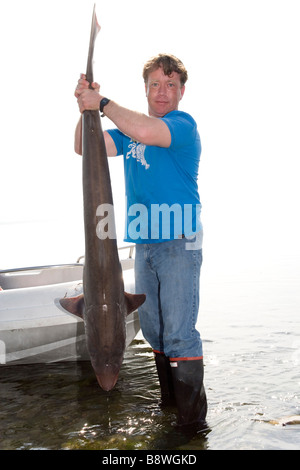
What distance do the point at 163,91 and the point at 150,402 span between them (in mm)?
3096

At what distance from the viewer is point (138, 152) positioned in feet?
13.3

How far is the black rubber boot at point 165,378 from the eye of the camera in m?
4.48

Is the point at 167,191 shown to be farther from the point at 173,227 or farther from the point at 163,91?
the point at 163,91

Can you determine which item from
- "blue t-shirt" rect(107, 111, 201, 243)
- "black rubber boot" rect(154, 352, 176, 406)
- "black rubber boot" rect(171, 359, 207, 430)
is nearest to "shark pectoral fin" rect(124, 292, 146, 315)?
"blue t-shirt" rect(107, 111, 201, 243)

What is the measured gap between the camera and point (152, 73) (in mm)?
3947

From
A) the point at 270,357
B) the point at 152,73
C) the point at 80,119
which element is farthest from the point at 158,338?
the point at 270,357

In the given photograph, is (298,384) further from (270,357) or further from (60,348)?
(60,348)

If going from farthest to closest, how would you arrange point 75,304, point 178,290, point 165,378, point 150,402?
point 150,402 → point 165,378 → point 178,290 → point 75,304

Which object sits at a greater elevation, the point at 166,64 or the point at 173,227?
the point at 166,64

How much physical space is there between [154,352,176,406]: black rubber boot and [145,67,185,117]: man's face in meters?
2.20

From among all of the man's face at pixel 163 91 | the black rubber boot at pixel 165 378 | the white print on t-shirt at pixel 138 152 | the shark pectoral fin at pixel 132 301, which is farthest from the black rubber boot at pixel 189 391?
the man's face at pixel 163 91

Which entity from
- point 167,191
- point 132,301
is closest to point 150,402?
point 132,301

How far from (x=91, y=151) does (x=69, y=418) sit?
2.73 metres

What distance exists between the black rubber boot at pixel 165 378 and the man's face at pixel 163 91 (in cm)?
220
